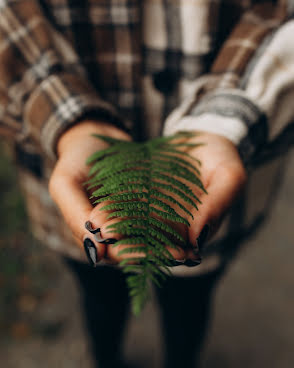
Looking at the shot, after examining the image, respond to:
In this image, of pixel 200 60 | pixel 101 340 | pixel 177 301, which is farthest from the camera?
pixel 101 340

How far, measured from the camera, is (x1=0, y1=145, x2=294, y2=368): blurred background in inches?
74.9

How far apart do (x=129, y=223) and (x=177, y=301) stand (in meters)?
0.82

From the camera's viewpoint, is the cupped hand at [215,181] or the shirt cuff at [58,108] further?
the shirt cuff at [58,108]

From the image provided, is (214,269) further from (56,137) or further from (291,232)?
(291,232)

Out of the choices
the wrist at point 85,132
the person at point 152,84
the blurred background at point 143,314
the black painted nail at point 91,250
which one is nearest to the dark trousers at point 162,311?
the person at point 152,84

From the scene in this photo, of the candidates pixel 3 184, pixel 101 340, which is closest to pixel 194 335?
pixel 101 340

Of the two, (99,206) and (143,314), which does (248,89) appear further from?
(143,314)

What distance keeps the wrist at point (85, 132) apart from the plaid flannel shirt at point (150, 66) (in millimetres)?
16

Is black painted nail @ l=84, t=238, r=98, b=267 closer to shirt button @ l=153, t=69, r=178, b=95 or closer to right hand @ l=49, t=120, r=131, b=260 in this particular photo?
right hand @ l=49, t=120, r=131, b=260

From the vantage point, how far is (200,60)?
95 centimetres

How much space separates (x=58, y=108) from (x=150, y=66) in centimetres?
29

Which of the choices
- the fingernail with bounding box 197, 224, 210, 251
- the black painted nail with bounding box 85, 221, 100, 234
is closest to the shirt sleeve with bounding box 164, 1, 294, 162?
the fingernail with bounding box 197, 224, 210, 251

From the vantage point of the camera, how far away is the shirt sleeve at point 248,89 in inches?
31.1

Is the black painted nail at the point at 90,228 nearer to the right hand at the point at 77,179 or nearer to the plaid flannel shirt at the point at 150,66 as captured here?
the right hand at the point at 77,179
